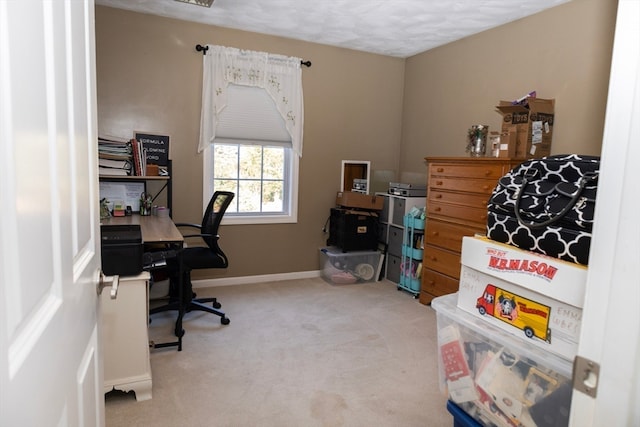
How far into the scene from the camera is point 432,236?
152 inches

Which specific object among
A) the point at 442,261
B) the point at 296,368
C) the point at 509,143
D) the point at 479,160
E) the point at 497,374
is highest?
the point at 509,143

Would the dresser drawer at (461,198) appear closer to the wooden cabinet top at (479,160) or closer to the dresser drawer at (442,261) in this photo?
the wooden cabinet top at (479,160)

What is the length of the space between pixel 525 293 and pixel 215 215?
2527 mm

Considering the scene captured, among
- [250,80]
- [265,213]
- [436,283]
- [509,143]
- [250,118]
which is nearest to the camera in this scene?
[509,143]

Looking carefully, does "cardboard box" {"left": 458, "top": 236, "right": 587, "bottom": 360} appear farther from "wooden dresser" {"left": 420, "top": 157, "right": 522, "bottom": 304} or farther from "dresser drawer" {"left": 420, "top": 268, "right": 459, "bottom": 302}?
"dresser drawer" {"left": 420, "top": 268, "right": 459, "bottom": 302}

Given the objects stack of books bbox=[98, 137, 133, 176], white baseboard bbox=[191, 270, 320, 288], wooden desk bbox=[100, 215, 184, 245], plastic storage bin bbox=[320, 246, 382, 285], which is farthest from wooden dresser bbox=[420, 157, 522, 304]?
stack of books bbox=[98, 137, 133, 176]

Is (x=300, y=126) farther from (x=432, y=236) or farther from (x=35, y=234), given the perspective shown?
(x=35, y=234)

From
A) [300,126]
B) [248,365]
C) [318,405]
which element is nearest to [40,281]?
[318,405]

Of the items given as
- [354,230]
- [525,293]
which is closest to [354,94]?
[354,230]

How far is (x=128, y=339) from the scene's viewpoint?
7.25ft

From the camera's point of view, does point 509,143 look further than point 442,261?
No

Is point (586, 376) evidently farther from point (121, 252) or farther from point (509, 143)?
point (509, 143)

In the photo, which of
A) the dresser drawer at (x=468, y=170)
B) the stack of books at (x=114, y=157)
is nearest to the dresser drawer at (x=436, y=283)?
the dresser drawer at (x=468, y=170)

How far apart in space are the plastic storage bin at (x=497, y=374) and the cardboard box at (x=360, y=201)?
286 cm
